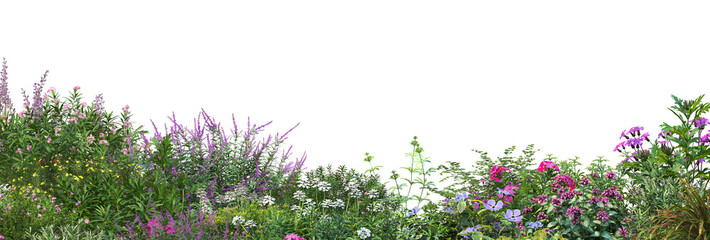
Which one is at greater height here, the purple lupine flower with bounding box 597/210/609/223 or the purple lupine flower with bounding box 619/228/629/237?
the purple lupine flower with bounding box 597/210/609/223

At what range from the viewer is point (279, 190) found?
7.72 m

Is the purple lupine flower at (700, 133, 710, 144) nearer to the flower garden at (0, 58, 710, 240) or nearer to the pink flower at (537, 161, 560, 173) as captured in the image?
the flower garden at (0, 58, 710, 240)

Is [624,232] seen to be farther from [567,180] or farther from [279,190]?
[279,190]

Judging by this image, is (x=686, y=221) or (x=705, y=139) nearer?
→ (x=686, y=221)

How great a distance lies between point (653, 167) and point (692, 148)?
0.58 m

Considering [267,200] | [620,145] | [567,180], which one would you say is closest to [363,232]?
[267,200]

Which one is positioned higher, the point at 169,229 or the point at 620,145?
the point at 620,145

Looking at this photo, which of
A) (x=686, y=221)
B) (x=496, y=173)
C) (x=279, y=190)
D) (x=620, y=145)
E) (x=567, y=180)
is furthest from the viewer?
(x=279, y=190)

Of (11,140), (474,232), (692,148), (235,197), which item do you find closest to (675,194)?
(692,148)

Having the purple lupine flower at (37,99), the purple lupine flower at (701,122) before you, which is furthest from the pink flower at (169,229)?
the purple lupine flower at (701,122)

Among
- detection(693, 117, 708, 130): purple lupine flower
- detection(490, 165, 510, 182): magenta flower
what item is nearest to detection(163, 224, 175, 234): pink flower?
detection(490, 165, 510, 182): magenta flower

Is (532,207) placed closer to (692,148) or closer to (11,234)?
(692,148)

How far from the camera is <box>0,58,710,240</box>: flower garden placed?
5008 millimetres

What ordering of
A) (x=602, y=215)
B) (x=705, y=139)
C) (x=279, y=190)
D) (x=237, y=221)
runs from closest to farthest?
(x=602, y=215), (x=237, y=221), (x=705, y=139), (x=279, y=190)
